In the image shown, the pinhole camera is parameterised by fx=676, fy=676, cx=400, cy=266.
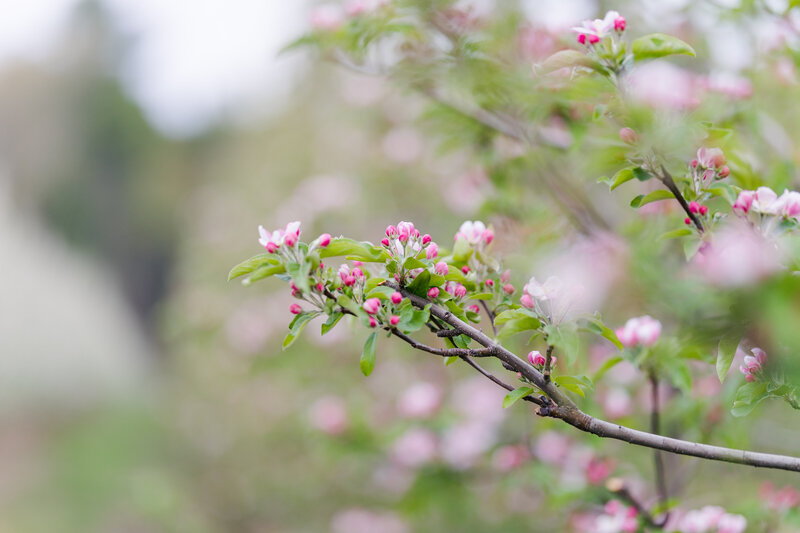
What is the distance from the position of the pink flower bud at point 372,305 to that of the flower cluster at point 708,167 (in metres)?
0.53

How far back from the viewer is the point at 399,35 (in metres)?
1.93

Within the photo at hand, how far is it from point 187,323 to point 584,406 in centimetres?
319

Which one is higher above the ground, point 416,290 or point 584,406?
point 416,290

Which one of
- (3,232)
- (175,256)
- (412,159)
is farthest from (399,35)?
(175,256)

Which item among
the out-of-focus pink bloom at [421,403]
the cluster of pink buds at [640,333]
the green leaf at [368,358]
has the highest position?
the out-of-focus pink bloom at [421,403]

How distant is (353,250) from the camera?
0.94m

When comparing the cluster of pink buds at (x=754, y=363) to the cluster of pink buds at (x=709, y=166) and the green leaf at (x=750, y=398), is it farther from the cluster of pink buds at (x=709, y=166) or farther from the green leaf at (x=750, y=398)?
the cluster of pink buds at (x=709, y=166)

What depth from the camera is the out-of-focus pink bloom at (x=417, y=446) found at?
2.35m

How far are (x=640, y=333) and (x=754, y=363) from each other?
366mm

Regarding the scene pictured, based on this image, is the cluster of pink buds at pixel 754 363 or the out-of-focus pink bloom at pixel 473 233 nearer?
the cluster of pink buds at pixel 754 363

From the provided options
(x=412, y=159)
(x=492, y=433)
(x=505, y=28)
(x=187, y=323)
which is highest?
(x=187, y=323)

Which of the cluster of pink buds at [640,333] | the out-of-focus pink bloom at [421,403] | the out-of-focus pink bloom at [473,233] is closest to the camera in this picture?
the out-of-focus pink bloom at [473,233]

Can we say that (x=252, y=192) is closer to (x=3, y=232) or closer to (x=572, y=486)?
(x=572, y=486)

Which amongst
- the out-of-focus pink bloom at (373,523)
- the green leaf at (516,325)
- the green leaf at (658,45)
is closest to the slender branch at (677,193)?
the green leaf at (658,45)
